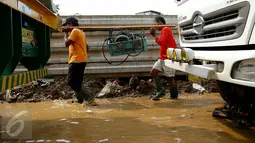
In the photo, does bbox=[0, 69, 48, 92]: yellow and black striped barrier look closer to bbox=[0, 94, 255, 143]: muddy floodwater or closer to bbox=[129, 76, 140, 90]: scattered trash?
bbox=[0, 94, 255, 143]: muddy floodwater

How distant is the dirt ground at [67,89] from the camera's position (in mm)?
6080

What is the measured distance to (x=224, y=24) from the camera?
3.03m

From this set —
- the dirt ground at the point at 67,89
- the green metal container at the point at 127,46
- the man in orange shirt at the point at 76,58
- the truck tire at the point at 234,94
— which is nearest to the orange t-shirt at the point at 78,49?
the man in orange shirt at the point at 76,58

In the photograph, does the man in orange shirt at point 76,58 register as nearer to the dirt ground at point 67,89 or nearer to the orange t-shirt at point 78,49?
the orange t-shirt at point 78,49

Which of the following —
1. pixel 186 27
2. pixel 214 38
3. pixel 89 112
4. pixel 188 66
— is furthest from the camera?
pixel 89 112

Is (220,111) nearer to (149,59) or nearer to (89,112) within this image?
(89,112)

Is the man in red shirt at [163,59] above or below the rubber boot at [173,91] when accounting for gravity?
above

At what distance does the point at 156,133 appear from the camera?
141 inches

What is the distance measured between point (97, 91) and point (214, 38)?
3.86 metres

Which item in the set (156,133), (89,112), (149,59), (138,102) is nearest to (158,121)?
(156,133)

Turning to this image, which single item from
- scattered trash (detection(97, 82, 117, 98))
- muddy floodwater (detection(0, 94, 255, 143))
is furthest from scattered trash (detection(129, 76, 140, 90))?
muddy floodwater (detection(0, 94, 255, 143))

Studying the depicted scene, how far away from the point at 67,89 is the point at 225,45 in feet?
14.0

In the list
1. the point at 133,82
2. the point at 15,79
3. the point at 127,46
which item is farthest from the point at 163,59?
the point at 15,79

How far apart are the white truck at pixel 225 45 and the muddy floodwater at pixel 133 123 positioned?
44cm
